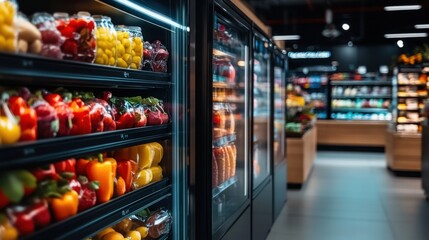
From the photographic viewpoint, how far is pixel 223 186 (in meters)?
3.39

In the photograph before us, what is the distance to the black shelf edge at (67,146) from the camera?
134 cm

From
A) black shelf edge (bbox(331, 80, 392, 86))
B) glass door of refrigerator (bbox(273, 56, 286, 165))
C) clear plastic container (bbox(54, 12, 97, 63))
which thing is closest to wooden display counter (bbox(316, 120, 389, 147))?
black shelf edge (bbox(331, 80, 392, 86))

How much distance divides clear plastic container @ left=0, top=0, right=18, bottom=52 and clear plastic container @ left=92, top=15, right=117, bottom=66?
53 centimetres

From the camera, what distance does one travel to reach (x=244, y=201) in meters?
3.72

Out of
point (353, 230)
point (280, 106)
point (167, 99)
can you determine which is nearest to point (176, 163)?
point (167, 99)

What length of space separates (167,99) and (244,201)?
1.40m

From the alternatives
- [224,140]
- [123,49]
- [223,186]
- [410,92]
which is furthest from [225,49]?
[410,92]

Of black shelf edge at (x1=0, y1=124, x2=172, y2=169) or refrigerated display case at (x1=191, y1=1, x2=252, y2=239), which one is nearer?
black shelf edge at (x1=0, y1=124, x2=172, y2=169)

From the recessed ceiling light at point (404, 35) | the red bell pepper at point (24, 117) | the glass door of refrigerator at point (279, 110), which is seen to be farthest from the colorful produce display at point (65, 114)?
the recessed ceiling light at point (404, 35)

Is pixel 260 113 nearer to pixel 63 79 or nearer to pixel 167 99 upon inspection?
pixel 167 99

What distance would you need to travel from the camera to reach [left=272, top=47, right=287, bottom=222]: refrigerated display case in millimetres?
5664

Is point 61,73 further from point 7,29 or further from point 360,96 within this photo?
point 360,96

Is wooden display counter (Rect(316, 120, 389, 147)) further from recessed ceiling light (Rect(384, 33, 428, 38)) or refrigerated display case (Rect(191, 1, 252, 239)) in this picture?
refrigerated display case (Rect(191, 1, 252, 239))

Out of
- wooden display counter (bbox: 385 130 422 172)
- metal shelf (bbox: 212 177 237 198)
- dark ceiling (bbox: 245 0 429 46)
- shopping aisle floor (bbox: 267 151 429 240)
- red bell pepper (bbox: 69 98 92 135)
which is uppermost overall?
dark ceiling (bbox: 245 0 429 46)
